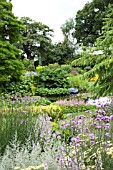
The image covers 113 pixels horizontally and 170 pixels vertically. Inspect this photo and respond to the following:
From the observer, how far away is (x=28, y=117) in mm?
4227

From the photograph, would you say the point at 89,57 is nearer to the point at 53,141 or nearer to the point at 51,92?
the point at 53,141

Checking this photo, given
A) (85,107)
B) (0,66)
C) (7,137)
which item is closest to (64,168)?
(7,137)

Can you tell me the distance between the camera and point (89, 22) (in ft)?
110

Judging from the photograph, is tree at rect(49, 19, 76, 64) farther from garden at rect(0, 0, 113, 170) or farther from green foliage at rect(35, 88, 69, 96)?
green foliage at rect(35, 88, 69, 96)

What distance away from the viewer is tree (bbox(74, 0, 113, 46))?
31531mm

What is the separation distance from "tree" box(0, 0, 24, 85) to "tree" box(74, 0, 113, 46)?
1965 centimetres

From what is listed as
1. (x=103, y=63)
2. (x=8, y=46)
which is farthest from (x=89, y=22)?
(x=103, y=63)

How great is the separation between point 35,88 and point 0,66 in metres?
4.12

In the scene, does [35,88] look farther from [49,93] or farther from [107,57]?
[107,57]

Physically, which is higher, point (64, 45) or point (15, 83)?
point (64, 45)

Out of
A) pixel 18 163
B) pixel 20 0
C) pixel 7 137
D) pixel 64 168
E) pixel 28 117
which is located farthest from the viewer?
pixel 20 0

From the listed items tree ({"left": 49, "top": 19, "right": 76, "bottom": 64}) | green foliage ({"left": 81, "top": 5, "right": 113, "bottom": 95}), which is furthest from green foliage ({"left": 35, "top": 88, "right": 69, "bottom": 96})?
tree ({"left": 49, "top": 19, "right": 76, "bottom": 64})

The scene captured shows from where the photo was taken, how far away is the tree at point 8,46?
11.8 m

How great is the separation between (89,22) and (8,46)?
22.7 metres
